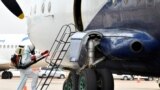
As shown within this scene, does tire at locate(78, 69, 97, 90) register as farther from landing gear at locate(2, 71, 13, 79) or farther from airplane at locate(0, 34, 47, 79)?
landing gear at locate(2, 71, 13, 79)

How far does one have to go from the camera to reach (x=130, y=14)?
10766 millimetres

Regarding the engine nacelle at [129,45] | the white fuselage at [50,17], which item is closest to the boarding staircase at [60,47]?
the white fuselage at [50,17]

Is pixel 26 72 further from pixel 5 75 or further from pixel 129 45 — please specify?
pixel 5 75

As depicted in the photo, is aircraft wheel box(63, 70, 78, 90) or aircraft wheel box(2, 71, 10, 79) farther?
aircraft wheel box(2, 71, 10, 79)

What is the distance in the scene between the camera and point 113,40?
10.6 metres

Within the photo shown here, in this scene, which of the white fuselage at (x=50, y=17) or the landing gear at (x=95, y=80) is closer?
the landing gear at (x=95, y=80)

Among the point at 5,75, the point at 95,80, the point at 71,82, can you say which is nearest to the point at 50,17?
the point at 71,82

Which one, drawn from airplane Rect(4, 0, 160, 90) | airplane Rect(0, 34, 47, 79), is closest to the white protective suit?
airplane Rect(4, 0, 160, 90)

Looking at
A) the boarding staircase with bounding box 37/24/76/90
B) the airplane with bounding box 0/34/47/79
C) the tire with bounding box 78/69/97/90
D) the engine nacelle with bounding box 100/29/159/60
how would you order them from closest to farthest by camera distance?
the engine nacelle with bounding box 100/29/159/60, the tire with bounding box 78/69/97/90, the boarding staircase with bounding box 37/24/76/90, the airplane with bounding box 0/34/47/79

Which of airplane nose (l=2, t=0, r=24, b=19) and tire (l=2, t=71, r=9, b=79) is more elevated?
airplane nose (l=2, t=0, r=24, b=19)

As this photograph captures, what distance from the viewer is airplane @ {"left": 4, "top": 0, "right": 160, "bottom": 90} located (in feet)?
33.7

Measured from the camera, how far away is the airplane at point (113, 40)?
33.7 ft

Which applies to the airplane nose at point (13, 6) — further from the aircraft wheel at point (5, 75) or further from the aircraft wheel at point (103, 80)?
the aircraft wheel at point (5, 75)

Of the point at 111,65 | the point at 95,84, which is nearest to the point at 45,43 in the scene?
the point at 111,65
